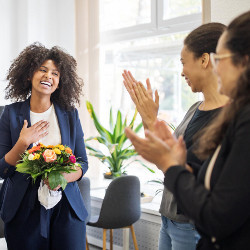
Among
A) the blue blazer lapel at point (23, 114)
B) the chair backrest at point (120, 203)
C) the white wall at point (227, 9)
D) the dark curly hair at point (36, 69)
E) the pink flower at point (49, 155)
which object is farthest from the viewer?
the chair backrest at point (120, 203)

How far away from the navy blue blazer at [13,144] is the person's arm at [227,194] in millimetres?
1381

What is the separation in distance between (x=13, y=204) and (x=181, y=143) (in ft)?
4.49

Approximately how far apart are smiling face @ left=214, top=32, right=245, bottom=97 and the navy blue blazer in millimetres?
1445

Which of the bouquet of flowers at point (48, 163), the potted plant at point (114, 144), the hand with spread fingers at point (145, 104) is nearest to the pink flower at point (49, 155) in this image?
the bouquet of flowers at point (48, 163)

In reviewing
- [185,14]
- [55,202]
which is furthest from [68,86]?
[185,14]

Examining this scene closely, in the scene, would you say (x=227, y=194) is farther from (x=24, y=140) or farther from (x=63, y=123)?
(x=63, y=123)

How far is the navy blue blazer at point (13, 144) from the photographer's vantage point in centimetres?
224

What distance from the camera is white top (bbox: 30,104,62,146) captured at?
2.39 m

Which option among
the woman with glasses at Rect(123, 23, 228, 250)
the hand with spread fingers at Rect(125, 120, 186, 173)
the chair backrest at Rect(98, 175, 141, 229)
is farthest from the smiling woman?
the hand with spread fingers at Rect(125, 120, 186, 173)

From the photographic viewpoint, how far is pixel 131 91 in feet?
6.09

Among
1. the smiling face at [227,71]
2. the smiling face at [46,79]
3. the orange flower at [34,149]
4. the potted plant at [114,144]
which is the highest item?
the smiling face at [46,79]

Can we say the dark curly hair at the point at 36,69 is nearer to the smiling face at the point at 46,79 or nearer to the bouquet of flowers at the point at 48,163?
the smiling face at the point at 46,79

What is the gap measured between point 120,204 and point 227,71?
249cm

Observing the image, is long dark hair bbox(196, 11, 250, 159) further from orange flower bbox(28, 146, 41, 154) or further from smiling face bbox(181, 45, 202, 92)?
orange flower bbox(28, 146, 41, 154)
